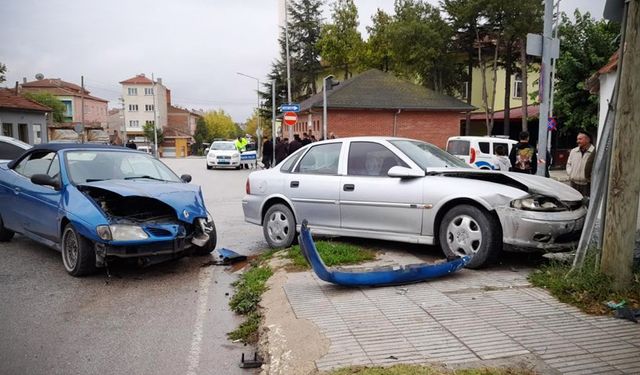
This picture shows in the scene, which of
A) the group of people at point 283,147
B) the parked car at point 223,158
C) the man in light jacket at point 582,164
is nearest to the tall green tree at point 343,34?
the parked car at point 223,158

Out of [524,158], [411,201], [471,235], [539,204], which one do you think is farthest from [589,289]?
[524,158]

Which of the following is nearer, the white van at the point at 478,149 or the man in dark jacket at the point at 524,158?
the man in dark jacket at the point at 524,158

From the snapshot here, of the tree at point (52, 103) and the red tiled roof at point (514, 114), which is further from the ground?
the tree at point (52, 103)

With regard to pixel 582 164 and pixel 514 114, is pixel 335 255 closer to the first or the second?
pixel 582 164

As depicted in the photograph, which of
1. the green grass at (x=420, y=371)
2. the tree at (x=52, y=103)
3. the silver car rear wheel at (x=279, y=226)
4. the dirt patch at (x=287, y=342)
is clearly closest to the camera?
the green grass at (x=420, y=371)

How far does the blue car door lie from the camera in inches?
267

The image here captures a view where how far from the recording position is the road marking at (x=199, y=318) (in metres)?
4.10

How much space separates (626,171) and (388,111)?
2942cm

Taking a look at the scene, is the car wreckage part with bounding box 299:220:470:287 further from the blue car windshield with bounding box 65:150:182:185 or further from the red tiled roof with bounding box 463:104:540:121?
the red tiled roof with bounding box 463:104:540:121

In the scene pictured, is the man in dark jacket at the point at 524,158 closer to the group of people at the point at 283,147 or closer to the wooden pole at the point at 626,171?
the wooden pole at the point at 626,171

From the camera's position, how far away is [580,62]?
2497 cm

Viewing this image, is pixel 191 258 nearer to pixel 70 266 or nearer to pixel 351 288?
pixel 70 266

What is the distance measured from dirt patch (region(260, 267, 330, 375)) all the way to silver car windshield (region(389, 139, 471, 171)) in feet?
9.13

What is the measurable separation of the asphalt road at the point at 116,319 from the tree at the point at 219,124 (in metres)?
98.8
